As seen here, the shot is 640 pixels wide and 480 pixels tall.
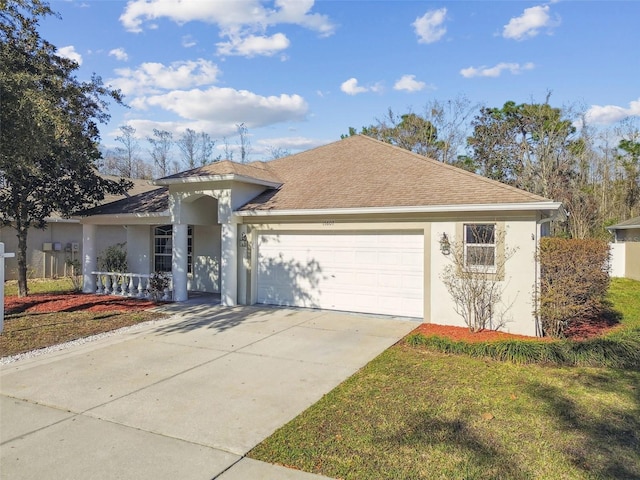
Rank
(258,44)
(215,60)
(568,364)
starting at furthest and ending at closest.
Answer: (215,60), (258,44), (568,364)

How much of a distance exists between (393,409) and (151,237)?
13.3 m

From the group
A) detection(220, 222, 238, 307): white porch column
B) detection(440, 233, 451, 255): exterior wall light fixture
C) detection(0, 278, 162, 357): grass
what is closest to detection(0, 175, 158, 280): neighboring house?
detection(220, 222, 238, 307): white porch column

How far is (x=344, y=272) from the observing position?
11.3 m

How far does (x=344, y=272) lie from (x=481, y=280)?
142 inches

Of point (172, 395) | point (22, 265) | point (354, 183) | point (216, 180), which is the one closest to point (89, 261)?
point (22, 265)

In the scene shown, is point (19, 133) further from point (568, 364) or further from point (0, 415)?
point (568, 364)

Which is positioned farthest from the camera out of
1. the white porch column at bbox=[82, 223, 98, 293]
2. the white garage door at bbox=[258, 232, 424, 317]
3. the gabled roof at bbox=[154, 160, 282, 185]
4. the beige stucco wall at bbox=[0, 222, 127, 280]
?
the beige stucco wall at bbox=[0, 222, 127, 280]

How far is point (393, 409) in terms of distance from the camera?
16.5 feet

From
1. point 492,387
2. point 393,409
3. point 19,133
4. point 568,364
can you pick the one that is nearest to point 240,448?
point 393,409

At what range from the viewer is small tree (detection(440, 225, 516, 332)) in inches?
357

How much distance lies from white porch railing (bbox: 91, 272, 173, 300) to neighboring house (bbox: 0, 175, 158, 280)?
443cm

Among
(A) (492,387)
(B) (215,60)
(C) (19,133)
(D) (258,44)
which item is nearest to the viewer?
(A) (492,387)

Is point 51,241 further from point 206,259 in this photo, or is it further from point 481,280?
point 481,280

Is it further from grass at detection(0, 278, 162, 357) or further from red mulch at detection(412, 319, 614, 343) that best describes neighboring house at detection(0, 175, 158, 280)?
red mulch at detection(412, 319, 614, 343)
